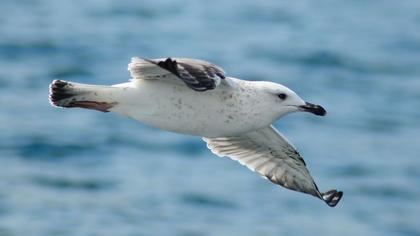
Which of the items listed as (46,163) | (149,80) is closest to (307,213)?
(46,163)

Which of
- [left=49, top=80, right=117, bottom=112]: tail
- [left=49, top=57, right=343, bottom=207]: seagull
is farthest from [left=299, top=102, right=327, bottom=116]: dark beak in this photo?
[left=49, top=80, right=117, bottom=112]: tail

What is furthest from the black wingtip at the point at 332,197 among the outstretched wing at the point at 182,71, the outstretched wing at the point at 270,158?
the outstretched wing at the point at 182,71

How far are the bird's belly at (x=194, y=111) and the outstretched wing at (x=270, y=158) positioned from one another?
3.75 feet

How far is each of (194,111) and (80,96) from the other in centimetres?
72

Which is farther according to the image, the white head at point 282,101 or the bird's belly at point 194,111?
the white head at point 282,101

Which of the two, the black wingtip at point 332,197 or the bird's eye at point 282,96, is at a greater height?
the bird's eye at point 282,96

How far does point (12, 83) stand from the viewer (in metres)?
20.9

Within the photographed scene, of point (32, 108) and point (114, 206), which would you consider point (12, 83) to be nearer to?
point (32, 108)

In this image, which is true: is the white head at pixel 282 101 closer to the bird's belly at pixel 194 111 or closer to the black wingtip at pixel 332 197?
the bird's belly at pixel 194 111

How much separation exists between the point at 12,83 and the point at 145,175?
4202 mm

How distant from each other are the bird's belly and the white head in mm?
152

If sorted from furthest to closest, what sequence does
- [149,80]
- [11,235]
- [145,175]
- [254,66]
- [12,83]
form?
[254,66], [12,83], [145,175], [11,235], [149,80]

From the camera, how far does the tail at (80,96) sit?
Result: 8.26 meters

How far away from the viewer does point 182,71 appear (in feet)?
25.7
